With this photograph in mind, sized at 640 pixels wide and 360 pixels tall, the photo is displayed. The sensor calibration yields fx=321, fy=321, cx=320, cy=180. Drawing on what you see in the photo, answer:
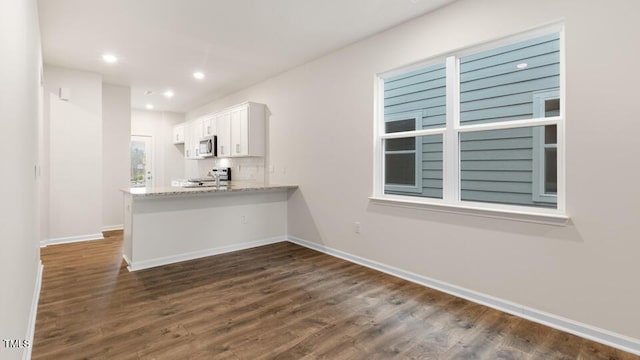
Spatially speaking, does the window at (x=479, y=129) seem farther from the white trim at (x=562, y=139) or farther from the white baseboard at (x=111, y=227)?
the white baseboard at (x=111, y=227)

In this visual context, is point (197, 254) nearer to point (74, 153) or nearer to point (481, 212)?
point (74, 153)

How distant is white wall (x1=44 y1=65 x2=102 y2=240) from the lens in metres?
4.83

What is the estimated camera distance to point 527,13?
2555 mm

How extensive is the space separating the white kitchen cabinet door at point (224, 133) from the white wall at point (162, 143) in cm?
262

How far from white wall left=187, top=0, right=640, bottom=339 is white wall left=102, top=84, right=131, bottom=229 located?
4090 millimetres

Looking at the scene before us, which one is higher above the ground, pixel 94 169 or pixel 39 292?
pixel 94 169

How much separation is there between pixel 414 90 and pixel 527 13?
122 centimetres

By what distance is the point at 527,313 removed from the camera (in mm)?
2545

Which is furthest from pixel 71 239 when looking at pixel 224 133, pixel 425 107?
pixel 425 107

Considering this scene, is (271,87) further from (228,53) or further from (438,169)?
(438,169)

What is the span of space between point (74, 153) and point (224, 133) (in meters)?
2.34

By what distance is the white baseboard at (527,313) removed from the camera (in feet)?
7.03

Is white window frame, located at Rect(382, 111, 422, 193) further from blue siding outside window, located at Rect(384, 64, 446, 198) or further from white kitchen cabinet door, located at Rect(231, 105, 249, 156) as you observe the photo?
white kitchen cabinet door, located at Rect(231, 105, 249, 156)

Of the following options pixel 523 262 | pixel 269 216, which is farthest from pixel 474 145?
pixel 269 216
